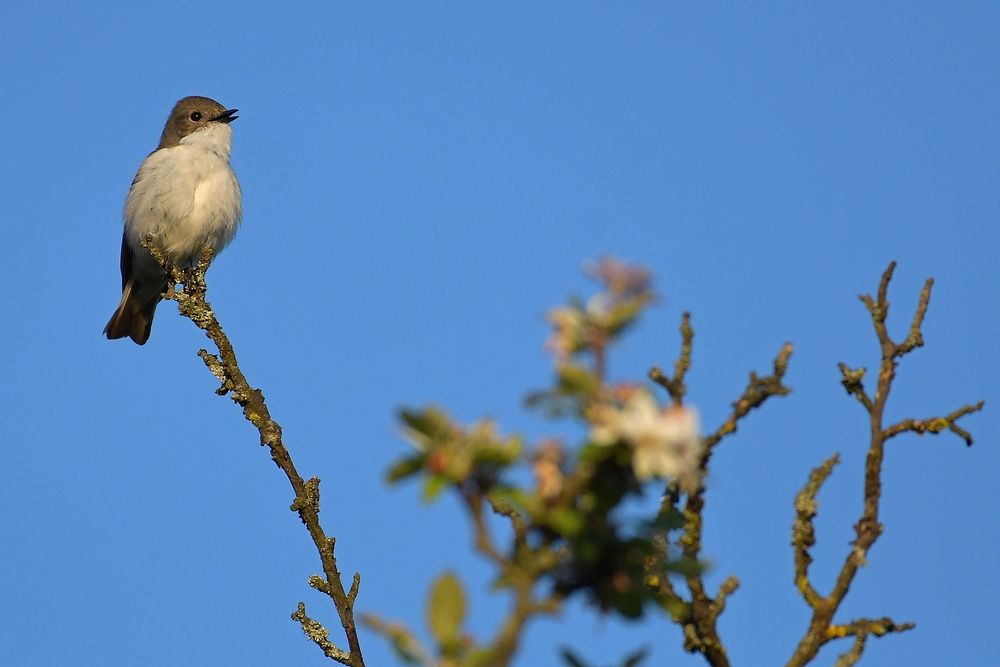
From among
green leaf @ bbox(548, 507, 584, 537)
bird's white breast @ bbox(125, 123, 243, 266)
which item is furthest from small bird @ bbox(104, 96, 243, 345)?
green leaf @ bbox(548, 507, 584, 537)

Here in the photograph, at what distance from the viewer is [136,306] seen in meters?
12.4

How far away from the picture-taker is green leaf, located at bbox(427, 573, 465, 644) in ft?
4.86

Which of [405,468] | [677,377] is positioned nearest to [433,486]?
[405,468]

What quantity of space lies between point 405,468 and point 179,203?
33.6 ft

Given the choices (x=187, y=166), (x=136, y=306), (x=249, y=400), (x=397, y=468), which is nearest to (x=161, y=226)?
(x=187, y=166)

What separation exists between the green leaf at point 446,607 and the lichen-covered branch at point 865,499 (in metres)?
1.15

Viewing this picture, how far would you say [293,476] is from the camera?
445 cm

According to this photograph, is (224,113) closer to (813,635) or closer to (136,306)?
(136,306)

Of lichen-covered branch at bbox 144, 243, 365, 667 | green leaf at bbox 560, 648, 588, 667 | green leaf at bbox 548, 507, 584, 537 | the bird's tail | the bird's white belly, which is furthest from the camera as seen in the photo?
the bird's tail

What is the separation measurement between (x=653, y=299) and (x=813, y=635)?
1.41 m

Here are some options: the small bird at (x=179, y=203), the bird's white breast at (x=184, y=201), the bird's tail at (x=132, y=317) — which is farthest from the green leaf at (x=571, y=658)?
the bird's tail at (x=132, y=317)

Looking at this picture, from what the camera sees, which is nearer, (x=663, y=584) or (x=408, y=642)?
(x=408, y=642)

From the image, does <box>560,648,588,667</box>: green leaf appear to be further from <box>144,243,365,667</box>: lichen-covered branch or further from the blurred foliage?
<box>144,243,365,667</box>: lichen-covered branch

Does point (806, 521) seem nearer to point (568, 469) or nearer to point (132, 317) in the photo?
point (568, 469)
